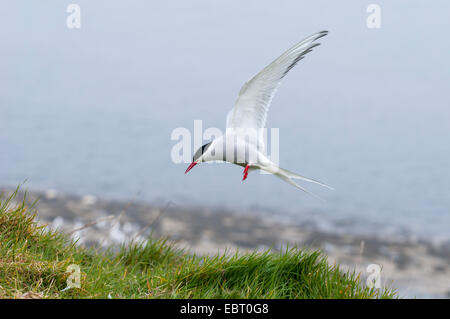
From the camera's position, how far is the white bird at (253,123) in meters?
3.52

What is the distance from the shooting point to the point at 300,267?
3.99 m

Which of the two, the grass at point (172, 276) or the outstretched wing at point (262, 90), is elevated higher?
the outstretched wing at point (262, 90)

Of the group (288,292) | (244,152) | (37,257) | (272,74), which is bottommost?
(288,292)

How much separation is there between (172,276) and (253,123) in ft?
4.28

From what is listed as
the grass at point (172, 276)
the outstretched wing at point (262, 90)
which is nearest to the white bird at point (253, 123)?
the outstretched wing at point (262, 90)

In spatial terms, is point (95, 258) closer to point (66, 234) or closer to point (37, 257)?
point (66, 234)

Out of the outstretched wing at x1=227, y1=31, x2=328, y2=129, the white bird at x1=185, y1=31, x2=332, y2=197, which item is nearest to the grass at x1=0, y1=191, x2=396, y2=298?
the white bird at x1=185, y1=31, x2=332, y2=197

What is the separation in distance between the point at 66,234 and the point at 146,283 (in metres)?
1.06

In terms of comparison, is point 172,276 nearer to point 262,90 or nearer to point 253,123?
point 253,123

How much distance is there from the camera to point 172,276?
4.00 m

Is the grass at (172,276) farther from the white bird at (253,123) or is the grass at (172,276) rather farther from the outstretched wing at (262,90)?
the outstretched wing at (262,90)
